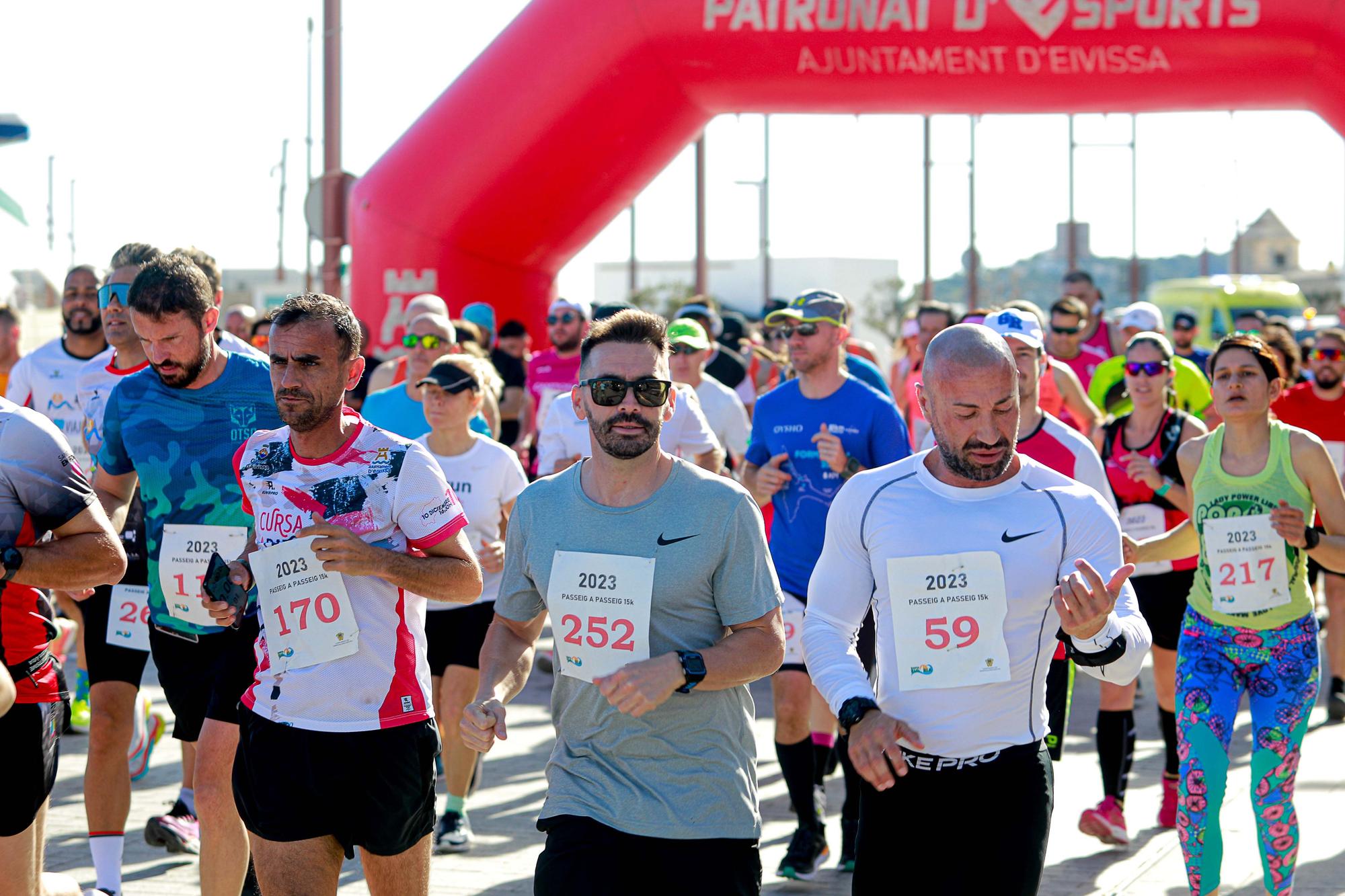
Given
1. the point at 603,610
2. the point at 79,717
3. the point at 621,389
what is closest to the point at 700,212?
the point at 79,717

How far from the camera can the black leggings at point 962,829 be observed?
134 inches

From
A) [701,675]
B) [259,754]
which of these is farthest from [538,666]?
[701,675]

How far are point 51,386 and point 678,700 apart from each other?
177 inches

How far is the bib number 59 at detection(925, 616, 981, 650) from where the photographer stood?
133 inches

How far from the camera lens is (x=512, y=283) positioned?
1206 cm

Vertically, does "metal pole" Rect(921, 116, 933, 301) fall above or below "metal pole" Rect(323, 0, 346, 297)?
above

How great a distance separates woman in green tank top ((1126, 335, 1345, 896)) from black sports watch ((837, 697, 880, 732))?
2159 mm

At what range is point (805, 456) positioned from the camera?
20.8 feet

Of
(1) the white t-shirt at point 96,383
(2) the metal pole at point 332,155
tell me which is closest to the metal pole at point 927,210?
(2) the metal pole at point 332,155

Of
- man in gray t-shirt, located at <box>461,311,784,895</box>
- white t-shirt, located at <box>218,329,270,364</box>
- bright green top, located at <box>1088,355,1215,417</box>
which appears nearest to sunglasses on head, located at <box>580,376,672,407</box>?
man in gray t-shirt, located at <box>461,311,784,895</box>

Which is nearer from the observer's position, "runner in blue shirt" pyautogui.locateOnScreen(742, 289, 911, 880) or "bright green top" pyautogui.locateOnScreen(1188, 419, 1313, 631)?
"bright green top" pyautogui.locateOnScreen(1188, 419, 1313, 631)

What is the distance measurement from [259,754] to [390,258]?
8.07 m

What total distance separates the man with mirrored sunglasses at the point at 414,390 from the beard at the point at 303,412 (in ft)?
9.28

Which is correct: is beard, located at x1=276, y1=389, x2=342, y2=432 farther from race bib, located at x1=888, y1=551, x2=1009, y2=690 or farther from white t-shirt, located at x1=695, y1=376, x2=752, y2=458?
white t-shirt, located at x1=695, y1=376, x2=752, y2=458
